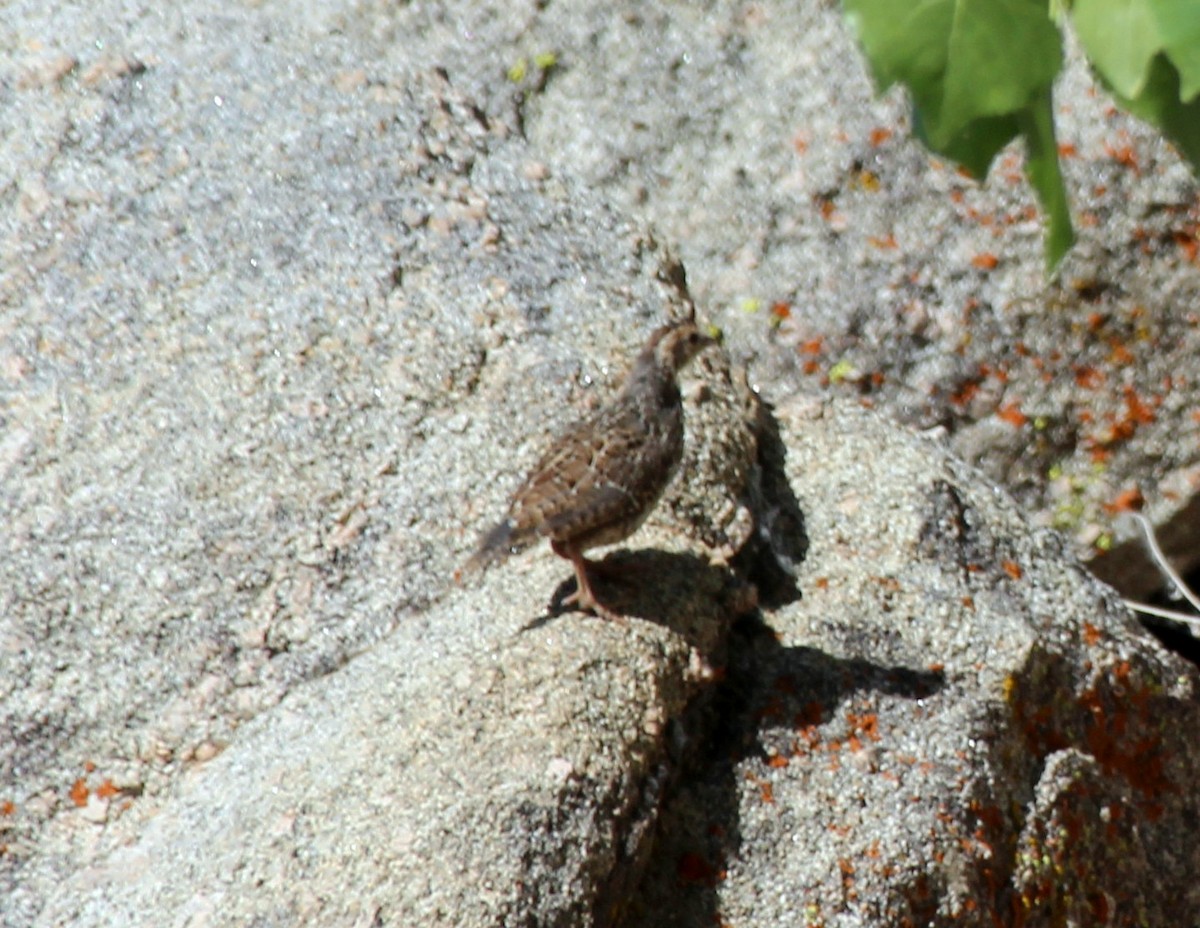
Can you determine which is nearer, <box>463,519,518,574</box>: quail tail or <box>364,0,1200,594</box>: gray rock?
<box>463,519,518,574</box>: quail tail

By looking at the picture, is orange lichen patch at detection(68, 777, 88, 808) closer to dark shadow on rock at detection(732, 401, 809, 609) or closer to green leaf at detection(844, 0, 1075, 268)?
dark shadow on rock at detection(732, 401, 809, 609)

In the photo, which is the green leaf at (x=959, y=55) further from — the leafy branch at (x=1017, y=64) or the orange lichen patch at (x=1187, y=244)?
the orange lichen patch at (x=1187, y=244)

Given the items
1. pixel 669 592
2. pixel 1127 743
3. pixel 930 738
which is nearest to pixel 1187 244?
pixel 1127 743

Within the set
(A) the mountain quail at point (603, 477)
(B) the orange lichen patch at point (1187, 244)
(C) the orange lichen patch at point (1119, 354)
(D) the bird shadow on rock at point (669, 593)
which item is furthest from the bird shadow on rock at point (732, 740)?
(B) the orange lichen patch at point (1187, 244)

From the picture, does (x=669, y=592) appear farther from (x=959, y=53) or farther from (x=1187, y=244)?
(x=959, y=53)

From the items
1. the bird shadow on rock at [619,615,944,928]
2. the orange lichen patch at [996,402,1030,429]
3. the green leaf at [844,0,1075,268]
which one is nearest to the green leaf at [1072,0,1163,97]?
the green leaf at [844,0,1075,268]

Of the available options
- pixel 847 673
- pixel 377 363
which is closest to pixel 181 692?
pixel 377 363
